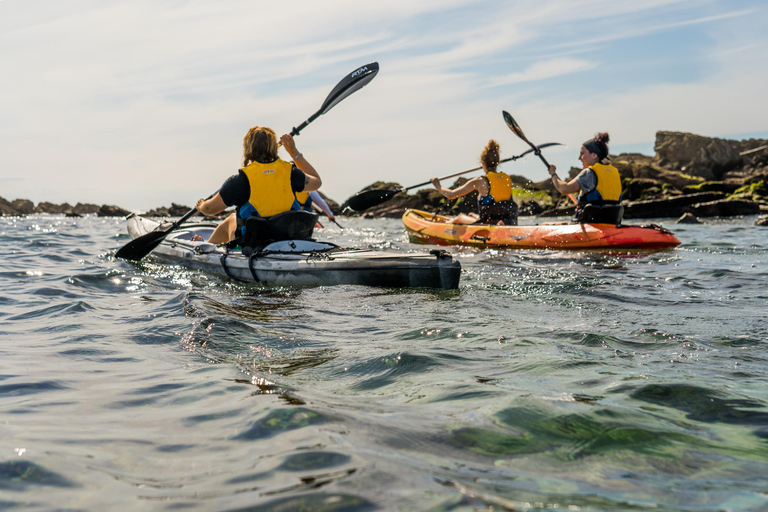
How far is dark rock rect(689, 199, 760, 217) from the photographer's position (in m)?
23.2

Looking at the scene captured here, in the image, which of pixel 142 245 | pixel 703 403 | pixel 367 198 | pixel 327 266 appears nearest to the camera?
pixel 703 403

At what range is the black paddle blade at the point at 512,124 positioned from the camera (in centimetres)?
1290

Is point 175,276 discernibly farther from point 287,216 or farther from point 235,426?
point 235,426

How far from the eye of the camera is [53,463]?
192 centimetres

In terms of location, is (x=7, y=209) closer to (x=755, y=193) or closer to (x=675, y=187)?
(x=675, y=187)

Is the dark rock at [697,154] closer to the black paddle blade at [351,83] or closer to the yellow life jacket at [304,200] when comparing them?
the black paddle blade at [351,83]

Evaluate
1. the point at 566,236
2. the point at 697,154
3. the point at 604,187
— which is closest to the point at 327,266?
the point at 566,236

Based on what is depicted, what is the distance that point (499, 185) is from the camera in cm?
1127

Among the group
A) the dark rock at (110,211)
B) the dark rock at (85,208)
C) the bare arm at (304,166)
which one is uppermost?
the dark rock at (85,208)

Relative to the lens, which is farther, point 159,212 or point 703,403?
point 159,212

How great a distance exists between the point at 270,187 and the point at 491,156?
5769 millimetres

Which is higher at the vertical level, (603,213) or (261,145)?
(261,145)

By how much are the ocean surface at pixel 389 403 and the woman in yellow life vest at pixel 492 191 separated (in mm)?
5896

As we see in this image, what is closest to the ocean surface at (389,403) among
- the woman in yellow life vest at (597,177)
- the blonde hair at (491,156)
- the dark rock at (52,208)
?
the woman in yellow life vest at (597,177)
